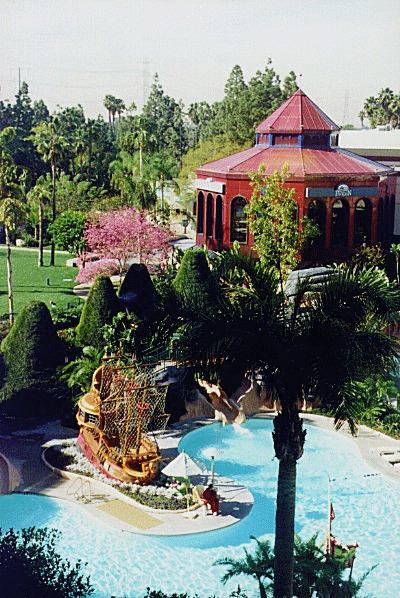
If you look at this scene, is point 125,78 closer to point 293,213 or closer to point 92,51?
point 92,51

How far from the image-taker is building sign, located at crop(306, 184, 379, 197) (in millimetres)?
22641

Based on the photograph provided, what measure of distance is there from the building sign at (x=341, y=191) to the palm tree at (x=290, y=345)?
12.9m

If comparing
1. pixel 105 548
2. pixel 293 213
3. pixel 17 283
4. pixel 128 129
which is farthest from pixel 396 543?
pixel 128 129

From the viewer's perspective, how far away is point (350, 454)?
1712 centimetres

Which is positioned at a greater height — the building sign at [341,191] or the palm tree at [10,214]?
the building sign at [341,191]

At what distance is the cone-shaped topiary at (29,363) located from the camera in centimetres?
1730

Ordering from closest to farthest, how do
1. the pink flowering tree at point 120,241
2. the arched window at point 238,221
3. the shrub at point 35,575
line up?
the shrub at point 35,575 → the pink flowering tree at point 120,241 → the arched window at point 238,221

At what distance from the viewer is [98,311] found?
18328 millimetres

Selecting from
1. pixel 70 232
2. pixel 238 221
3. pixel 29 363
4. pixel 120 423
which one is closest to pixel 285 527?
pixel 120 423

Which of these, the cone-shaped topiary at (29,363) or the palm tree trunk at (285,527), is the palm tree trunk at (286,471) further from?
the cone-shaped topiary at (29,363)

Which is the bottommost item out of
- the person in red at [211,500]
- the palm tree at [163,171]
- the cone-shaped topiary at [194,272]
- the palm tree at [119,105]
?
the person in red at [211,500]

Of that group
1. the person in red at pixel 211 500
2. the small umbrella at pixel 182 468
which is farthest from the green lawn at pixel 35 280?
the person in red at pixel 211 500

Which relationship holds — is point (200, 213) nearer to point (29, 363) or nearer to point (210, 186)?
point (210, 186)

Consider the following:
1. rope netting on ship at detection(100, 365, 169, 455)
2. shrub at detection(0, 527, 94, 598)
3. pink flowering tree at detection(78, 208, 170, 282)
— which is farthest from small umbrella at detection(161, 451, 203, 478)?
pink flowering tree at detection(78, 208, 170, 282)
